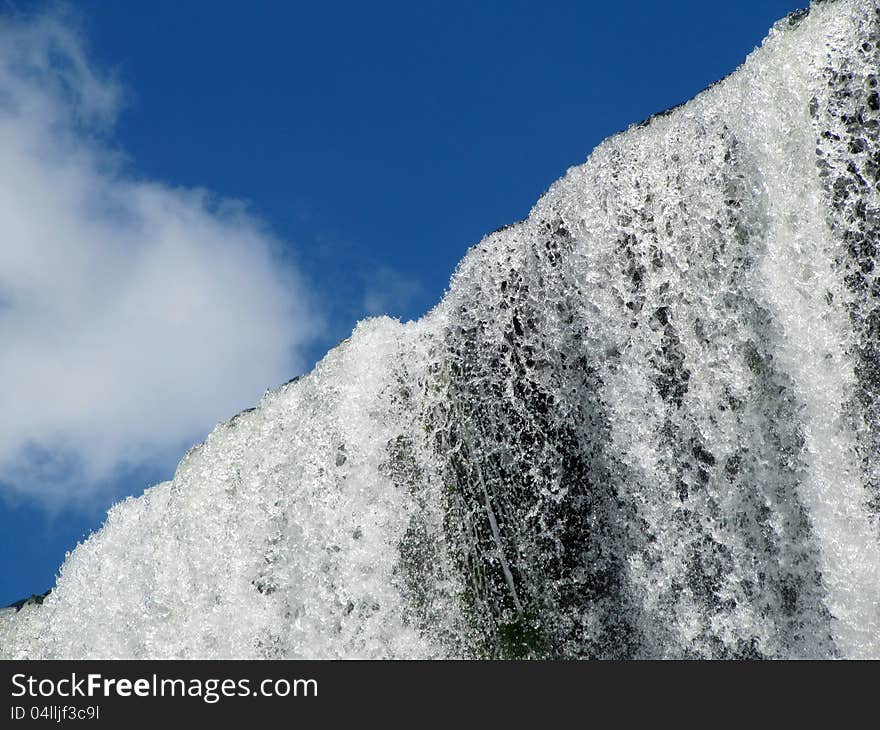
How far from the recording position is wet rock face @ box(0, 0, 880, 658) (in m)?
5.11

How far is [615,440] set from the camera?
584 cm

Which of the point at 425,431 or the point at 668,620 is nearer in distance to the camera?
the point at 668,620

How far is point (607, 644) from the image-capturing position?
20.2 feet

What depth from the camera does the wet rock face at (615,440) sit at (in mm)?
5113

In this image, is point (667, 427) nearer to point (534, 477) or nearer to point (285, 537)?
point (534, 477)

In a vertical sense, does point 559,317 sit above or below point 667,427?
above

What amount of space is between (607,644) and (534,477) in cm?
115

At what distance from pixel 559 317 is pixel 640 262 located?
2.23 ft

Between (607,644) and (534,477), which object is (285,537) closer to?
(534,477)
